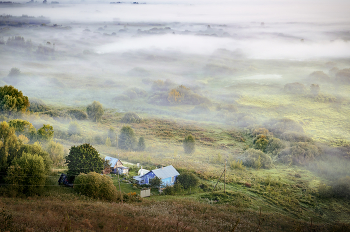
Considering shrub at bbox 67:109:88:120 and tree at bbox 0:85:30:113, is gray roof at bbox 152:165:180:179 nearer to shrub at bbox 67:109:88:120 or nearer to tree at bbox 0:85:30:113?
tree at bbox 0:85:30:113

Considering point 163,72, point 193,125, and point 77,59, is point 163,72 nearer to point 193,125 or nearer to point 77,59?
point 77,59

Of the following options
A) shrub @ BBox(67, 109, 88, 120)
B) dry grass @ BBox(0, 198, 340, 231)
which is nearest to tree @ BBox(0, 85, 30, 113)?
shrub @ BBox(67, 109, 88, 120)

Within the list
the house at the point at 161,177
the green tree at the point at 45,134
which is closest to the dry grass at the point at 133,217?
the house at the point at 161,177

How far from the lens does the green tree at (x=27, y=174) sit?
74.8 ft

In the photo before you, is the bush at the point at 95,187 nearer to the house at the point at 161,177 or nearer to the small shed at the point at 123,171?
the house at the point at 161,177

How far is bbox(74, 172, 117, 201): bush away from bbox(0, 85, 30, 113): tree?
33.2 meters

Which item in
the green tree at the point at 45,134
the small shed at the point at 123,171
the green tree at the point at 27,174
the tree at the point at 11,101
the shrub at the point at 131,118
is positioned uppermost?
the tree at the point at 11,101

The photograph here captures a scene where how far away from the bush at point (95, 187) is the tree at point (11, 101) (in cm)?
3318

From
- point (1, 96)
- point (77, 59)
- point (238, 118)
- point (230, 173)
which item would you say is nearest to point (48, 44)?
point (77, 59)

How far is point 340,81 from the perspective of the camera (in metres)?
74.6

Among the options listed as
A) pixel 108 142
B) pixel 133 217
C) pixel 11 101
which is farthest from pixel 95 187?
pixel 11 101

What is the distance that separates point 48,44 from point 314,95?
375 feet

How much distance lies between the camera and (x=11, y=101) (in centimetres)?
4819

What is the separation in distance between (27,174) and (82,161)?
220 inches
